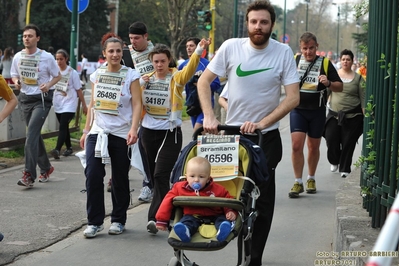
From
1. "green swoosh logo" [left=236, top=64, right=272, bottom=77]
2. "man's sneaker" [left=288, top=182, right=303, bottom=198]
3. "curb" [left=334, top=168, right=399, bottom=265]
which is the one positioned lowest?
"man's sneaker" [left=288, top=182, right=303, bottom=198]

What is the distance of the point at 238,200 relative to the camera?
193 inches

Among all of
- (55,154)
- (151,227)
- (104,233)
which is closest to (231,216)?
(151,227)

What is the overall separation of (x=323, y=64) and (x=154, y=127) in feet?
9.20

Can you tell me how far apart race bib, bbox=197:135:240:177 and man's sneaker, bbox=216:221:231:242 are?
67 centimetres

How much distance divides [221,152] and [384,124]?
141cm

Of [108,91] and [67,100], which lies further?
[67,100]

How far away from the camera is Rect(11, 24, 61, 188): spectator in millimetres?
10281

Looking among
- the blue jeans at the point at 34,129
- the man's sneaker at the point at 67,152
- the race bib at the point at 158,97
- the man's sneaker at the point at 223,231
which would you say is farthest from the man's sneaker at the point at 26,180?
the man's sneaker at the point at 223,231

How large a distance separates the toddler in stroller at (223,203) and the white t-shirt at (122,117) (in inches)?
79.0

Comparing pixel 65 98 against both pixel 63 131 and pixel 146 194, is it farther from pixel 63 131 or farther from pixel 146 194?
pixel 146 194

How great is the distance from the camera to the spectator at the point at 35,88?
10281mm

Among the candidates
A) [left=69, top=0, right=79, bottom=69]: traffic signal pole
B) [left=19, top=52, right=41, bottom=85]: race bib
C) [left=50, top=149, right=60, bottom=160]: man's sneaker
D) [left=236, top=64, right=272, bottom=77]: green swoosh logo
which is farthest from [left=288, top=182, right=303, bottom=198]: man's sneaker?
[left=69, top=0, right=79, bottom=69]: traffic signal pole

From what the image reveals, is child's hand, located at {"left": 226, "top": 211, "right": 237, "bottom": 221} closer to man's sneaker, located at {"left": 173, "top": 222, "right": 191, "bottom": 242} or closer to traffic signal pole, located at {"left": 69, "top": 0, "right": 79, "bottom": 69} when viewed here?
man's sneaker, located at {"left": 173, "top": 222, "right": 191, "bottom": 242}

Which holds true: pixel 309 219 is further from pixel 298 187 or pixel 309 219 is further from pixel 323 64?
pixel 323 64
